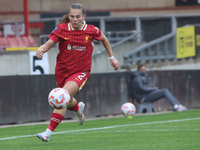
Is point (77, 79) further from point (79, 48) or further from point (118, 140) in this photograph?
point (118, 140)

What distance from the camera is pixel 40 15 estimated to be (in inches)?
1032

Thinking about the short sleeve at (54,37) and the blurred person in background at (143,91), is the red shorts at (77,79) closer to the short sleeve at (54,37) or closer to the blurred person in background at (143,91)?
the short sleeve at (54,37)

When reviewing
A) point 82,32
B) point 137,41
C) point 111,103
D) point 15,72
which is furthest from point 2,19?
point 82,32

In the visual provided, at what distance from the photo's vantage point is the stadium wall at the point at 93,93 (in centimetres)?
1411

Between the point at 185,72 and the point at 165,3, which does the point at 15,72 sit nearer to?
the point at 185,72

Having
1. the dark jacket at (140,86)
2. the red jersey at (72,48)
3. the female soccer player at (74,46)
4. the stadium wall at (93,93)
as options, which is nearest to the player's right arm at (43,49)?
the female soccer player at (74,46)

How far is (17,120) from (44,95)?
116 centimetres

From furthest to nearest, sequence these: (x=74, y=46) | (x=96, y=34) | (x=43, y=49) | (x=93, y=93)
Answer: (x=93, y=93) < (x=96, y=34) < (x=74, y=46) < (x=43, y=49)

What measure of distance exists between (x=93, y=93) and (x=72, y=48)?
7.82 m

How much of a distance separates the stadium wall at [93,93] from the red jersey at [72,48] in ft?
17.8

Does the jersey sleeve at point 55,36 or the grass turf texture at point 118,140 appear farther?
the jersey sleeve at point 55,36

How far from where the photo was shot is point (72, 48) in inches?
343

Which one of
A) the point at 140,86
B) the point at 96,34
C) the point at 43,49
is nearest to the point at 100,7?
the point at 140,86

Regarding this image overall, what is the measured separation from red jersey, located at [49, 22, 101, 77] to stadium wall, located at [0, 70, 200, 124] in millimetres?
5440
